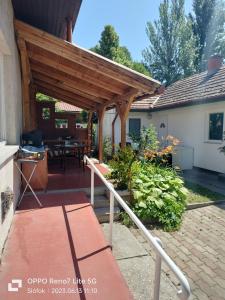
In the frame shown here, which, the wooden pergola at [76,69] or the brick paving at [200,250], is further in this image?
the wooden pergola at [76,69]

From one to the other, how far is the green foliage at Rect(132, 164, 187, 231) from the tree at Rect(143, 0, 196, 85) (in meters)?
25.8

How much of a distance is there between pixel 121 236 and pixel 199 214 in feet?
7.67

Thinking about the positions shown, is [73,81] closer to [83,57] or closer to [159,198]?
[83,57]

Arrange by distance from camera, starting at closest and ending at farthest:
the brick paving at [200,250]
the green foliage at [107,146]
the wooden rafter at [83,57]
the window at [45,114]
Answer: the brick paving at [200,250] < the wooden rafter at [83,57] < the window at [45,114] < the green foliage at [107,146]

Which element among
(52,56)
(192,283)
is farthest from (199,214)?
(52,56)

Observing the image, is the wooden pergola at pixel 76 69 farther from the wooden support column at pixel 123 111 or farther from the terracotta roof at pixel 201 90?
the terracotta roof at pixel 201 90

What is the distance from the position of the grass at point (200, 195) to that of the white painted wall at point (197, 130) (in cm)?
240

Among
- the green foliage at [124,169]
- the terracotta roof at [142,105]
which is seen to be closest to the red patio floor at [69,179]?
the green foliage at [124,169]

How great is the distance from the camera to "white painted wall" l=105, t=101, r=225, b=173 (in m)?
9.59

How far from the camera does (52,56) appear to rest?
5.51 meters

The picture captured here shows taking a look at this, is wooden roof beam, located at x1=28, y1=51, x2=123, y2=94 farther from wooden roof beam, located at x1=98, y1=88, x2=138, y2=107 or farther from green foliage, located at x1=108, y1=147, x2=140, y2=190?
green foliage, located at x1=108, y1=147, x2=140, y2=190

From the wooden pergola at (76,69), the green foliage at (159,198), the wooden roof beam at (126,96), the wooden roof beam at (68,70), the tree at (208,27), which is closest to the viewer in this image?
the wooden pergola at (76,69)

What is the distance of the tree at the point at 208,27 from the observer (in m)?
26.9

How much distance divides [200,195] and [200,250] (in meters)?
2.91
